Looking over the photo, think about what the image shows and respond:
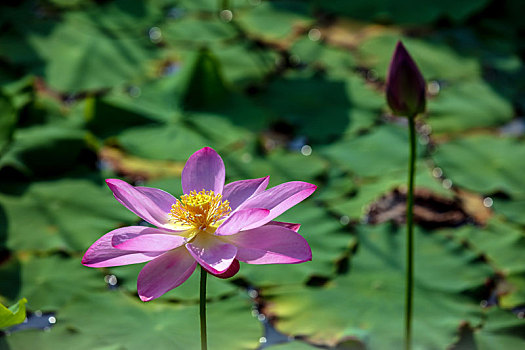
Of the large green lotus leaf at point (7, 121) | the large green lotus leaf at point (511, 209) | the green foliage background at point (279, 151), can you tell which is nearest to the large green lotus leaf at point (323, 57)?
the green foliage background at point (279, 151)

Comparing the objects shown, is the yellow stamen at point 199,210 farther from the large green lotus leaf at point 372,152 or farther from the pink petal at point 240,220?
the large green lotus leaf at point 372,152

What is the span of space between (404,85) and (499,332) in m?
0.70

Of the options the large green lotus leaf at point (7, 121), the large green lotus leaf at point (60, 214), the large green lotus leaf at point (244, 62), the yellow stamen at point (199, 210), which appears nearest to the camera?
the yellow stamen at point (199, 210)

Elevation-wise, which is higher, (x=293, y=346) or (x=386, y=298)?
(x=386, y=298)

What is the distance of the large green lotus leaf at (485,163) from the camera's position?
2.22m

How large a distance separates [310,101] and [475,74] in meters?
0.77

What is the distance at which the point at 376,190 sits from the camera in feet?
7.16

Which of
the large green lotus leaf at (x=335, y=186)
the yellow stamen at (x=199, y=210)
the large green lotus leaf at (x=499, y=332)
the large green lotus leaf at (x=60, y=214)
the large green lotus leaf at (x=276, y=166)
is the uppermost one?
the large green lotus leaf at (x=276, y=166)

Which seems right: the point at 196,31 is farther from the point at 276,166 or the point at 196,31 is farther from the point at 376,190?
the point at 376,190

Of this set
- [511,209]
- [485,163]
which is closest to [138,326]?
[511,209]

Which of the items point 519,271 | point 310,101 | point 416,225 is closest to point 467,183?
point 416,225

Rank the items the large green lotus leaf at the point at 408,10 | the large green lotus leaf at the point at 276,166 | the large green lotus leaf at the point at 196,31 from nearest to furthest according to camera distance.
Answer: the large green lotus leaf at the point at 276,166 → the large green lotus leaf at the point at 196,31 → the large green lotus leaf at the point at 408,10

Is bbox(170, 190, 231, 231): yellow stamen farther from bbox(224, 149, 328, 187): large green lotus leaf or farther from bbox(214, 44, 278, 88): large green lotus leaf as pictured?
bbox(214, 44, 278, 88): large green lotus leaf

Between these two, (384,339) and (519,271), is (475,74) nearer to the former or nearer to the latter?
(519,271)
